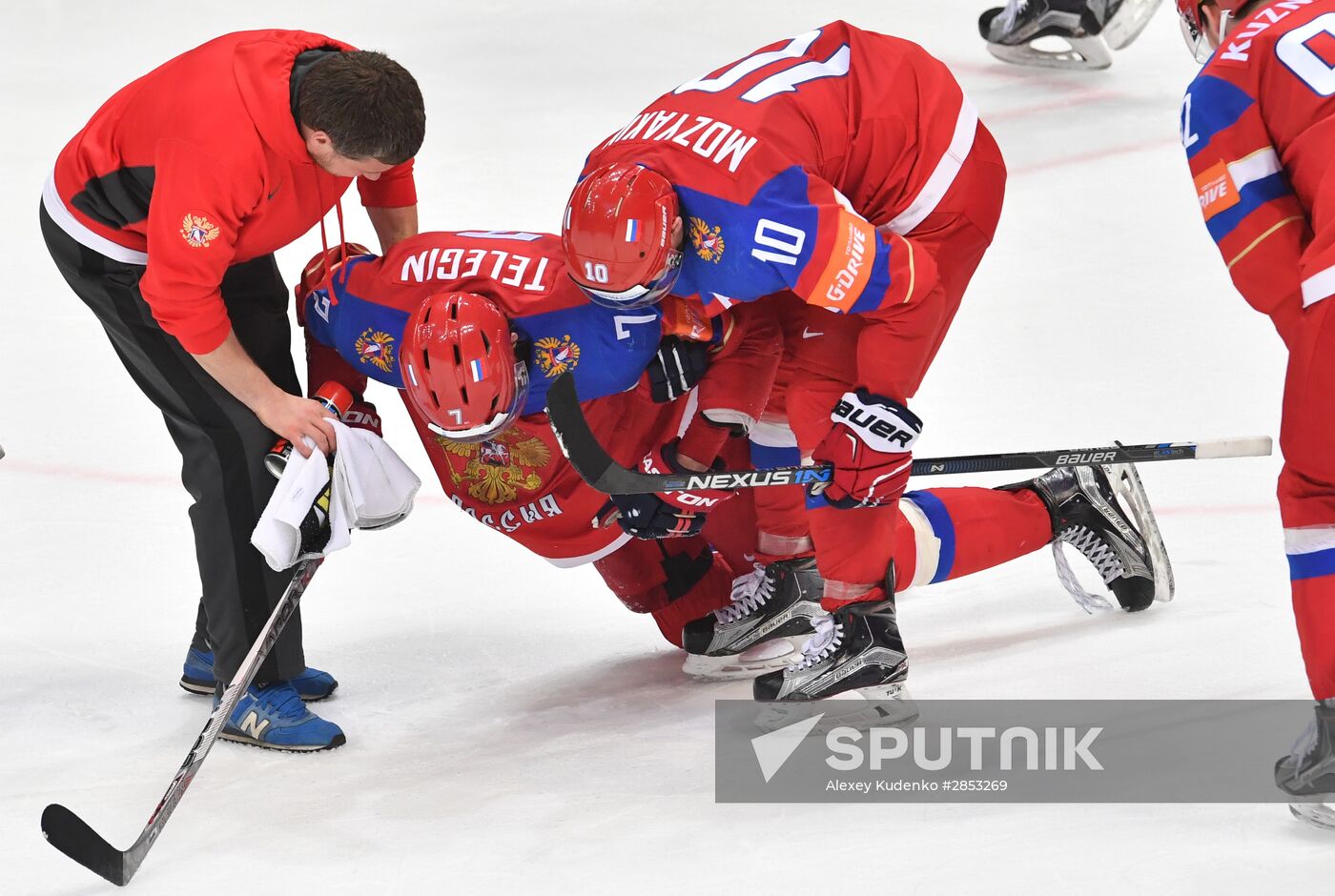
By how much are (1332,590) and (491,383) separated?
1375mm

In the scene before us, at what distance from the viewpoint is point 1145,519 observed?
3.42 meters

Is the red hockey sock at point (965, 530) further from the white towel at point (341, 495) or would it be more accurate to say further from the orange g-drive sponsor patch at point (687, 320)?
the white towel at point (341, 495)

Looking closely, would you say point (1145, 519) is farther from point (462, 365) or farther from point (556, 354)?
point (462, 365)

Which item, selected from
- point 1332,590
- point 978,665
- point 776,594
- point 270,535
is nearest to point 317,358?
point 270,535

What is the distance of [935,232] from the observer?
118 inches

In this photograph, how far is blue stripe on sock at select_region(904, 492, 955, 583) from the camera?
10.9 feet

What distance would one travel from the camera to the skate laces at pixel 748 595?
3357mm

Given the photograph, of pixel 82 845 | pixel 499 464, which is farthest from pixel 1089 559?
pixel 82 845

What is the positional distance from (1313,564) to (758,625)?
4.12 feet

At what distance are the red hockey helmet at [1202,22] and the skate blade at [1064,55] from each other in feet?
13.0

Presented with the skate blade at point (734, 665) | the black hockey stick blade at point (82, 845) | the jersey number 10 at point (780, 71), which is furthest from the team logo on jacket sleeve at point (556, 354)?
the black hockey stick blade at point (82, 845)

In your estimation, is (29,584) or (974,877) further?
(29,584)

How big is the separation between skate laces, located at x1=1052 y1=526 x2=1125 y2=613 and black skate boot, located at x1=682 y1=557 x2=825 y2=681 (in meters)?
0.51

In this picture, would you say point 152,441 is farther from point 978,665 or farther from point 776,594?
point 978,665
